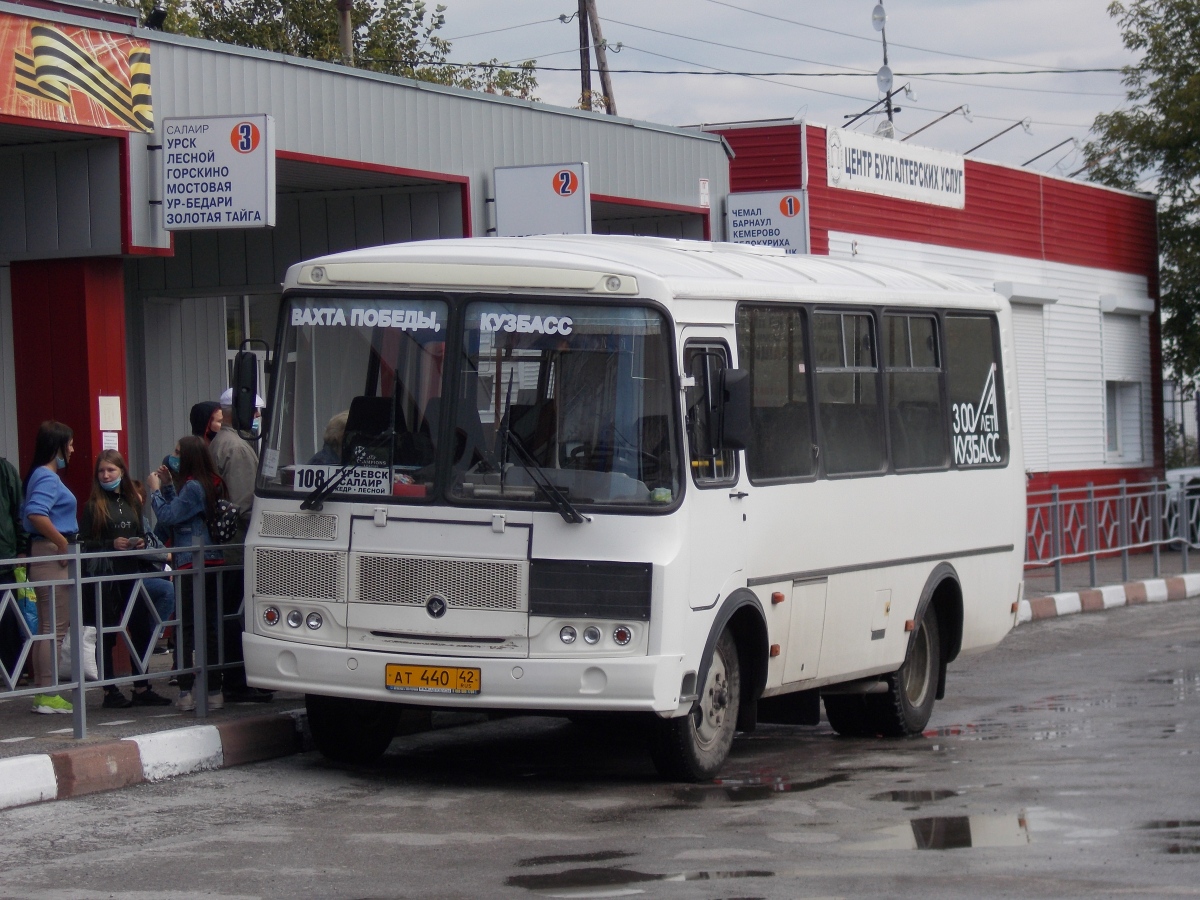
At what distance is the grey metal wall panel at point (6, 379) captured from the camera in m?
Result: 14.7

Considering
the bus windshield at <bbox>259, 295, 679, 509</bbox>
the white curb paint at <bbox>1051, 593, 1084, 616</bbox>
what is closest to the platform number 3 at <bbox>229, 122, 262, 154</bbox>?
the bus windshield at <bbox>259, 295, 679, 509</bbox>

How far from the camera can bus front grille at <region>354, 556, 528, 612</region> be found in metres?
8.70

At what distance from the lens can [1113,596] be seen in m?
20.4

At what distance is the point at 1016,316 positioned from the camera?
27312 millimetres

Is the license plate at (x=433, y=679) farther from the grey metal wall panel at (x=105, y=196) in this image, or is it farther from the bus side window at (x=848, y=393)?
the grey metal wall panel at (x=105, y=196)

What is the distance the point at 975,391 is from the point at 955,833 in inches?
195

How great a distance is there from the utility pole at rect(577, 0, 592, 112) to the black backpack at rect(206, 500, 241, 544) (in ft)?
A: 90.8

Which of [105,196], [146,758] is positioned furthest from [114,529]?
[105,196]

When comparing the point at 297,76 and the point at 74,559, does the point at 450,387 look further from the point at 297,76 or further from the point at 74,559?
the point at 297,76

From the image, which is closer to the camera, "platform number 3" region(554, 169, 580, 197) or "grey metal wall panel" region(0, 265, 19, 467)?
"grey metal wall panel" region(0, 265, 19, 467)

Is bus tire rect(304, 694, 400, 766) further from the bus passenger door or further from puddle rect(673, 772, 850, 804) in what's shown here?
the bus passenger door

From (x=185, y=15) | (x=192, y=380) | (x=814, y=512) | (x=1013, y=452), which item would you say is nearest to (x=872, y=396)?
(x=814, y=512)

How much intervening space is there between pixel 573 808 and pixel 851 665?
8.44ft

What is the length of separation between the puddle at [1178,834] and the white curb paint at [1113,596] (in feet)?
41.9
